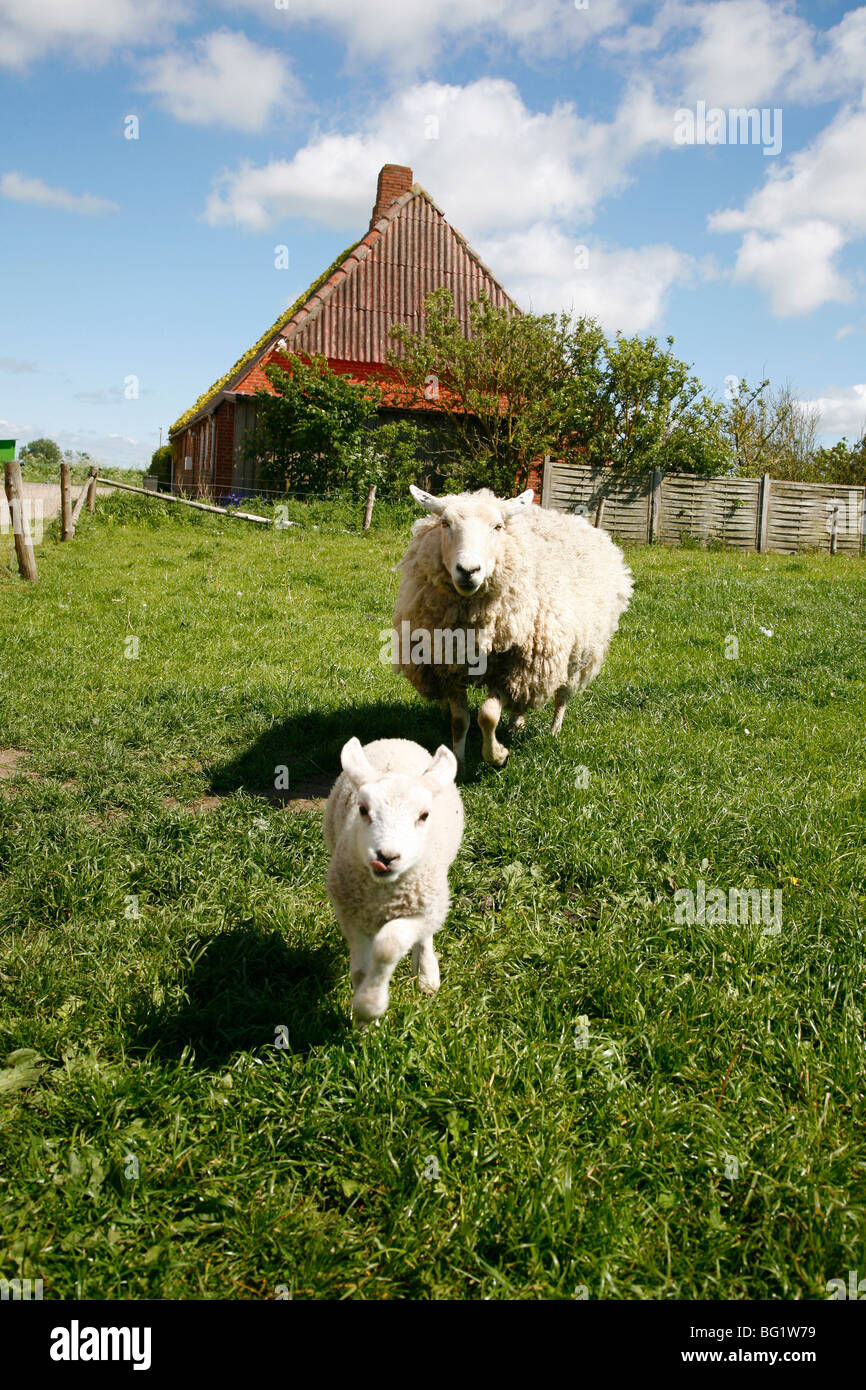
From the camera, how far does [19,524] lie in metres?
10.5

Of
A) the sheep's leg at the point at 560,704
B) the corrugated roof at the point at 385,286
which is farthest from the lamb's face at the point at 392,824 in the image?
the corrugated roof at the point at 385,286

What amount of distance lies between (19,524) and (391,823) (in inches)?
385

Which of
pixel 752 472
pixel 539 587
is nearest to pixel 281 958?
pixel 539 587

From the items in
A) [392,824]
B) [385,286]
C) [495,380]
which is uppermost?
[385,286]

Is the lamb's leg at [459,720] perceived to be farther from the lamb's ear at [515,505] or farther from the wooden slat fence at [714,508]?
the wooden slat fence at [714,508]

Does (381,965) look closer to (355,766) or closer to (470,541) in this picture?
(355,766)

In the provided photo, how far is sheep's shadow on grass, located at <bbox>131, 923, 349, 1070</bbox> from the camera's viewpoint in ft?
8.87

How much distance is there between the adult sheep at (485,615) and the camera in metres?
5.00

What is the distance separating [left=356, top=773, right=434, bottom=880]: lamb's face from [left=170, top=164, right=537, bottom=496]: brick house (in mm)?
18082

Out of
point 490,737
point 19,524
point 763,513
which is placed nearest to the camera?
point 490,737

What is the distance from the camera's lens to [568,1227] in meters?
2.05


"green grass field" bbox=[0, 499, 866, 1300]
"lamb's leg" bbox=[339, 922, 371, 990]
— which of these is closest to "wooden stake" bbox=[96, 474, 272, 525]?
"green grass field" bbox=[0, 499, 866, 1300]

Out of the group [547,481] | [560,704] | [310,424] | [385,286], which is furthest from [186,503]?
[560,704]
